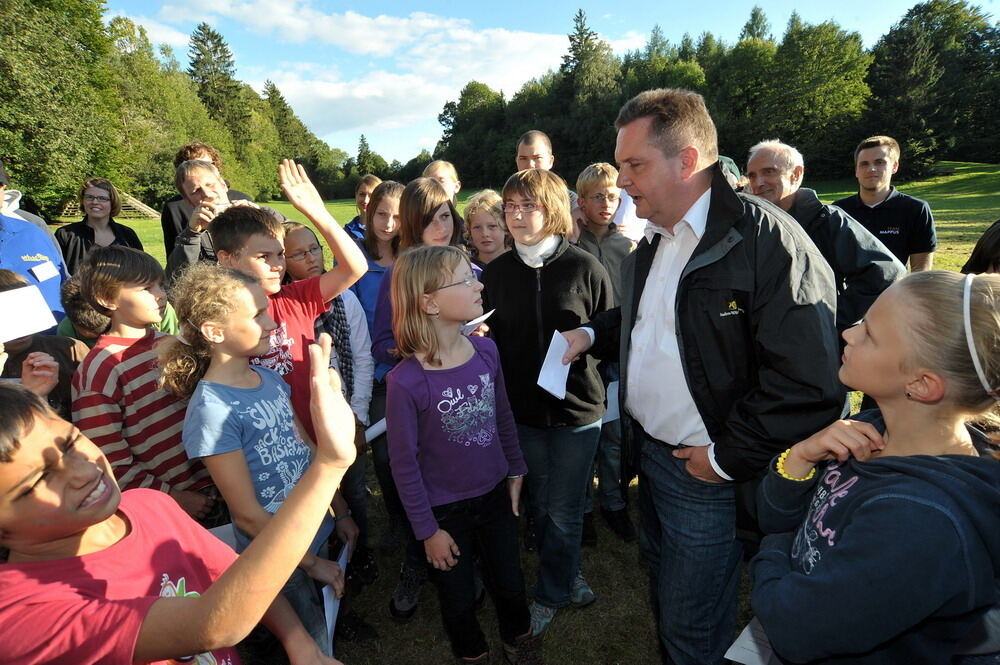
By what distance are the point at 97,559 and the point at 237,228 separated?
83.8 inches

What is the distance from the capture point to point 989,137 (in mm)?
40531

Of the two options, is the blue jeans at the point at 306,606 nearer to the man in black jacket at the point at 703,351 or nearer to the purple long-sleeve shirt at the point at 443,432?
the purple long-sleeve shirt at the point at 443,432

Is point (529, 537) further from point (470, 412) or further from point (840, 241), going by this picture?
point (840, 241)

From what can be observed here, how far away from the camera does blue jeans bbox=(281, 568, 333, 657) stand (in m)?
2.16

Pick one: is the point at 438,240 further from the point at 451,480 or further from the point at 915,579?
the point at 915,579

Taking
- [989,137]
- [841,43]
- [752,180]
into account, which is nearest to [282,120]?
[841,43]

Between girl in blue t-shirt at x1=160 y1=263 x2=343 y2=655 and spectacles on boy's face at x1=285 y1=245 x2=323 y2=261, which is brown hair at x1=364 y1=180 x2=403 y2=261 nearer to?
spectacles on boy's face at x1=285 y1=245 x2=323 y2=261

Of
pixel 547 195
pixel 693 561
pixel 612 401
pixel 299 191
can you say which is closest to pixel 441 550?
pixel 693 561

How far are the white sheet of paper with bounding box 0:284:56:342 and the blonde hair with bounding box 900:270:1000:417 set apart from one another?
284 cm

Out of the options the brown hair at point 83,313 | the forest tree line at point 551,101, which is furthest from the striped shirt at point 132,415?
the forest tree line at point 551,101

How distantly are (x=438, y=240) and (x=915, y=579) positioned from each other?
319 cm

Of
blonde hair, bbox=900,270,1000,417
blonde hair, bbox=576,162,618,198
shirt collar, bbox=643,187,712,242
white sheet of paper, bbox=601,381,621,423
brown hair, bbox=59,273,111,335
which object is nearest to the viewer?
blonde hair, bbox=900,270,1000,417

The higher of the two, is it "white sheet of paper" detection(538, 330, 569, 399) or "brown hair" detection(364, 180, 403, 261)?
"brown hair" detection(364, 180, 403, 261)

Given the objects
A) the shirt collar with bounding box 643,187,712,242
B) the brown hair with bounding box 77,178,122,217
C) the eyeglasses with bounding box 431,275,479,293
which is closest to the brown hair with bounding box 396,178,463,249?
the eyeglasses with bounding box 431,275,479,293
